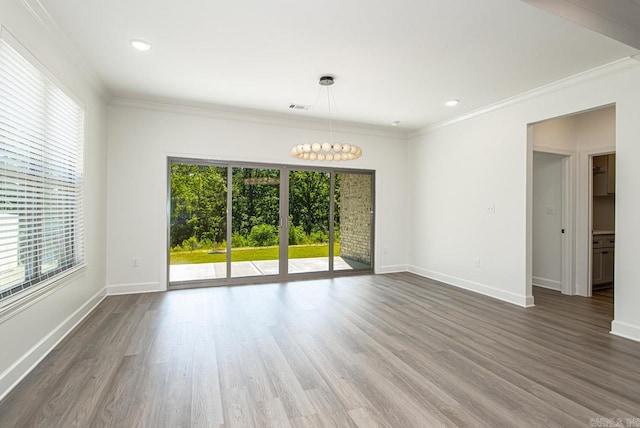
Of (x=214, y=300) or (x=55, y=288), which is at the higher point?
(x=55, y=288)

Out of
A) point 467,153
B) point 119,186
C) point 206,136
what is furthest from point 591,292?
point 119,186

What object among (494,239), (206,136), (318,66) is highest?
(318,66)

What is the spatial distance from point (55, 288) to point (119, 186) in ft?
6.69

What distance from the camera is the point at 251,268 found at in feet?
17.5

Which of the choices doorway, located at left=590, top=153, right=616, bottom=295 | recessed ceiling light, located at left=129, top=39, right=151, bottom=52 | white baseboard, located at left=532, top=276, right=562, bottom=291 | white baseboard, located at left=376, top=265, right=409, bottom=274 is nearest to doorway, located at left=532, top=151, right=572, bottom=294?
white baseboard, located at left=532, top=276, right=562, bottom=291

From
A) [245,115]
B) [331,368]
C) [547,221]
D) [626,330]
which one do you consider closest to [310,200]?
[245,115]

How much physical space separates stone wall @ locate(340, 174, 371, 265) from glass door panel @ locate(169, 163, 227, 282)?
214 centimetres

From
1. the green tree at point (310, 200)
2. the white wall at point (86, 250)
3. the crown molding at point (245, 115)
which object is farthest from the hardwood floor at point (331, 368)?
the crown molding at point (245, 115)

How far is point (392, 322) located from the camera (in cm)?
343

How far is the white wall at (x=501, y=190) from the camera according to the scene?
10.2ft

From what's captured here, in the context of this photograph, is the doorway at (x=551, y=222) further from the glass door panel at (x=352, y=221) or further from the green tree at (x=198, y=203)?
the green tree at (x=198, y=203)

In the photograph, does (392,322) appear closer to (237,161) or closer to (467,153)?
(467,153)

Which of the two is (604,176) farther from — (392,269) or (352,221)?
(352,221)

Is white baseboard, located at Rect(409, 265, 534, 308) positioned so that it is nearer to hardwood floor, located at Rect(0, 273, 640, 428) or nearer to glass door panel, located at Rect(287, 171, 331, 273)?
hardwood floor, located at Rect(0, 273, 640, 428)
